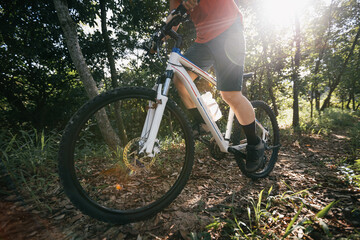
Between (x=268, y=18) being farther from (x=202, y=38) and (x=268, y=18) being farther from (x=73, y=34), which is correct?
(x=73, y=34)

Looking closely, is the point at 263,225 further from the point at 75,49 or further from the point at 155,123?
the point at 75,49

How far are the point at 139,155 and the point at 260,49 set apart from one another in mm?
5340

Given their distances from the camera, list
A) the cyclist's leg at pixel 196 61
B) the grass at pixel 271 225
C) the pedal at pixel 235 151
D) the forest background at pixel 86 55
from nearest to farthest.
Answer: the grass at pixel 271 225, the cyclist's leg at pixel 196 61, the pedal at pixel 235 151, the forest background at pixel 86 55

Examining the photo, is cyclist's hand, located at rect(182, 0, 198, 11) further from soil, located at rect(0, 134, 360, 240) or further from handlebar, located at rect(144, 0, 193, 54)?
soil, located at rect(0, 134, 360, 240)

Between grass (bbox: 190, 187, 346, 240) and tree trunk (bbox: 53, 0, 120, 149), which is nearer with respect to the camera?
grass (bbox: 190, 187, 346, 240)

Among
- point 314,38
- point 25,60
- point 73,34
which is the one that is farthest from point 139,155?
point 314,38

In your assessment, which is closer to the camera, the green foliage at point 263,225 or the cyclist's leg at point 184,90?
the green foliage at point 263,225

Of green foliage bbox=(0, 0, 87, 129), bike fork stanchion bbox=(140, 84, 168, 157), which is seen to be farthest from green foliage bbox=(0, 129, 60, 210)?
green foliage bbox=(0, 0, 87, 129)

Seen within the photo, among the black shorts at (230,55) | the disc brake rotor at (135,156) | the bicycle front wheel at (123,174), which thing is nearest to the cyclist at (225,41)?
the black shorts at (230,55)

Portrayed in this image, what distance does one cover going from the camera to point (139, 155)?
130 centimetres

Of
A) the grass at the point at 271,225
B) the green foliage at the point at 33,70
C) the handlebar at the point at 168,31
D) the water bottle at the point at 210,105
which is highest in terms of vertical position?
the green foliage at the point at 33,70

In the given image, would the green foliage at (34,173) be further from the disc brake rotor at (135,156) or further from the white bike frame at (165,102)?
the white bike frame at (165,102)

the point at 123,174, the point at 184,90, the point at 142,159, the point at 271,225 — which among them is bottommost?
the point at 271,225

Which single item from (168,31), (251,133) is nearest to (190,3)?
(168,31)
